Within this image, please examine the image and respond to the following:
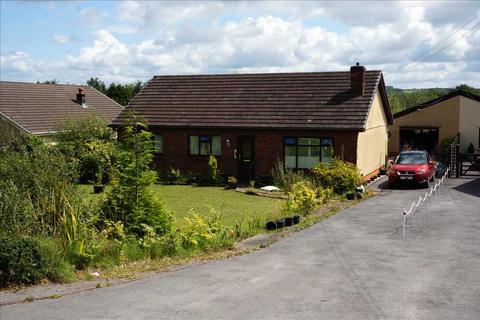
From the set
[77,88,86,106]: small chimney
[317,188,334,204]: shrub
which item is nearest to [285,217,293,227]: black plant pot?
[317,188,334,204]: shrub

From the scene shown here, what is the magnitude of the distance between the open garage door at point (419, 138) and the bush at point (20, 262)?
34.1 m

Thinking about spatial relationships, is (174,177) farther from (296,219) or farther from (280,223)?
(280,223)

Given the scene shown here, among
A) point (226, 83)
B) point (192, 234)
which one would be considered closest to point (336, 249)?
point (192, 234)

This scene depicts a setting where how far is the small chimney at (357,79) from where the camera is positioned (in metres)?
28.0

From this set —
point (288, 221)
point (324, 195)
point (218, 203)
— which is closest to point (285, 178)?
point (324, 195)

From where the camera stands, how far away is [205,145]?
29.4m

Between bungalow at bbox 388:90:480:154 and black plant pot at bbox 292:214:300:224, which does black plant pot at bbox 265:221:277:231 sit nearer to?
black plant pot at bbox 292:214:300:224

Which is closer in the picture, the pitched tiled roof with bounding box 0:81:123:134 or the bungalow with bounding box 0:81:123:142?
the bungalow with bounding box 0:81:123:142

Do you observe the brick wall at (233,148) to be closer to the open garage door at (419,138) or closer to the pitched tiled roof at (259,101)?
the pitched tiled roof at (259,101)

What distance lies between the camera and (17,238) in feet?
32.9

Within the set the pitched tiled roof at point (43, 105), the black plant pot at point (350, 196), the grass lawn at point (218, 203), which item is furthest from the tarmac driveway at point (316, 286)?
the pitched tiled roof at point (43, 105)

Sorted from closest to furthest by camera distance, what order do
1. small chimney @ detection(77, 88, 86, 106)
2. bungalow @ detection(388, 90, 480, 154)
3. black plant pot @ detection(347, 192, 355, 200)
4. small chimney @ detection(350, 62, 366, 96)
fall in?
1. black plant pot @ detection(347, 192, 355, 200)
2. small chimney @ detection(350, 62, 366, 96)
3. bungalow @ detection(388, 90, 480, 154)
4. small chimney @ detection(77, 88, 86, 106)

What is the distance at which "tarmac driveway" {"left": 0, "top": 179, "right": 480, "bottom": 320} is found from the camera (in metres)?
8.48

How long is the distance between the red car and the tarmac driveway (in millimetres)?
10521
